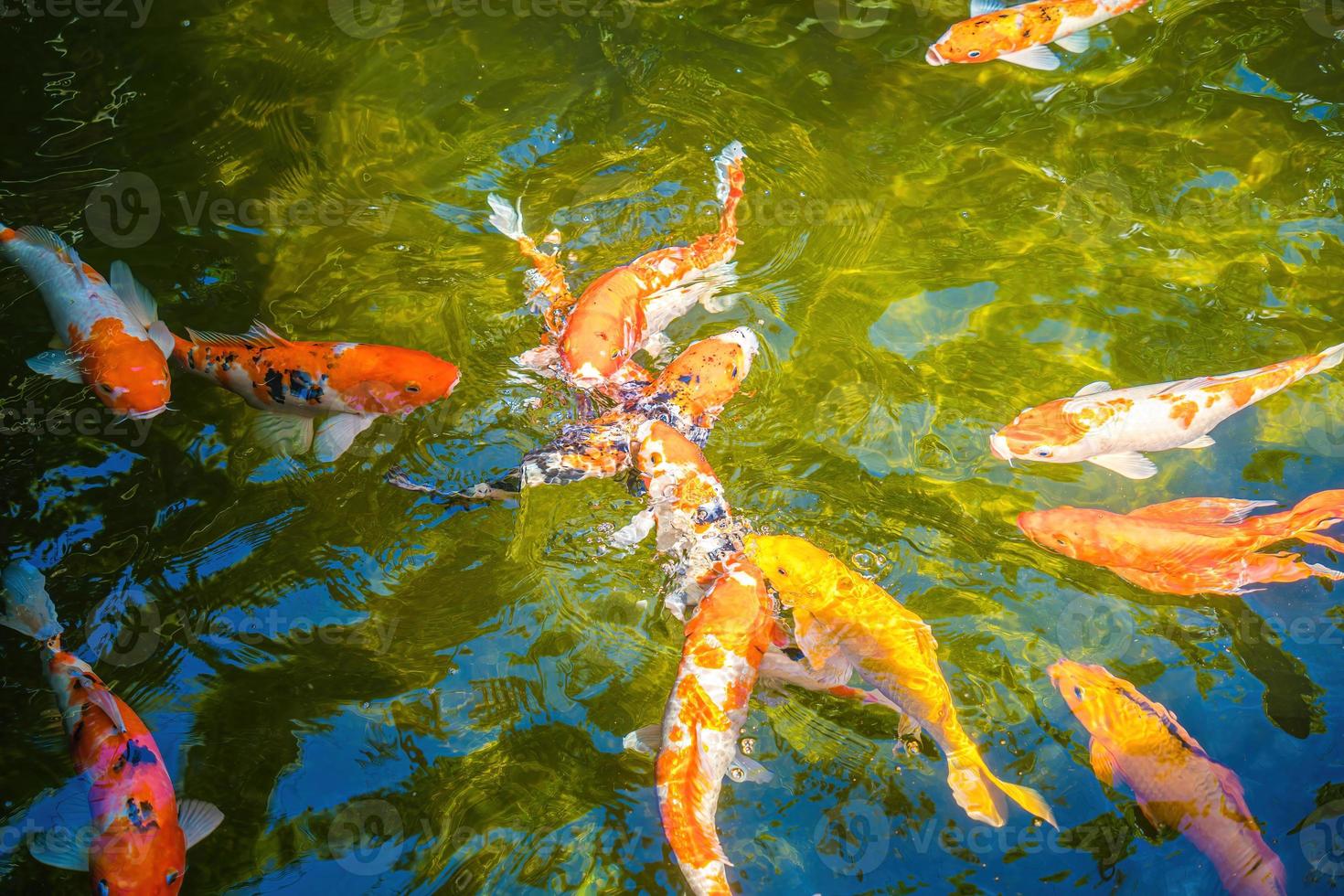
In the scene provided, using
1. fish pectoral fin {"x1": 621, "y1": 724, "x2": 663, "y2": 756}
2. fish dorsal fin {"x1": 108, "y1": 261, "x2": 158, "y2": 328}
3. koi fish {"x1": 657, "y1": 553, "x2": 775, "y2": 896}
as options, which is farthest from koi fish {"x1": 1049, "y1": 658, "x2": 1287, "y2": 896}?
fish dorsal fin {"x1": 108, "y1": 261, "x2": 158, "y2": 328}

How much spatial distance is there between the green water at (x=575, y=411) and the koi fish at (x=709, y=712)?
10.9 inches

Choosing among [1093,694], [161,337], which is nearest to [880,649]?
[1093,694]

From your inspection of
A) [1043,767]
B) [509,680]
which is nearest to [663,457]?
[509,680]

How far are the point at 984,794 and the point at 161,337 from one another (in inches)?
186

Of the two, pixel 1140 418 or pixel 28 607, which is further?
pixel 1140 418

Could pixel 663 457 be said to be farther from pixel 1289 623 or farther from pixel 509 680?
pixel 1289 623

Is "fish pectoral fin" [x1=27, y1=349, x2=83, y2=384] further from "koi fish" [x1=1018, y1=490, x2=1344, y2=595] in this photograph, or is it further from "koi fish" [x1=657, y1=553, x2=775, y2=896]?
"koi fish" [x1=1018, y1=490, x2=1344, y2=595]

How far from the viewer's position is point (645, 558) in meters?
4.65

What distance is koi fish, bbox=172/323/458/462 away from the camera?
15.7 ft

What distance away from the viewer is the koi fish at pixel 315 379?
4.79m

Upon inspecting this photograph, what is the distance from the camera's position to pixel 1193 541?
14.3ft

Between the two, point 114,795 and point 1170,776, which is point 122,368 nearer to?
point 114,795

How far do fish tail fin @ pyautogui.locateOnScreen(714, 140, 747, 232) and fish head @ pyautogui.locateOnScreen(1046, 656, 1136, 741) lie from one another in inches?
129

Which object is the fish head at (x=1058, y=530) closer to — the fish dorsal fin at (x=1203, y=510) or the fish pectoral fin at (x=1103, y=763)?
the fish dorsal fin at (x=1203, y=510)
